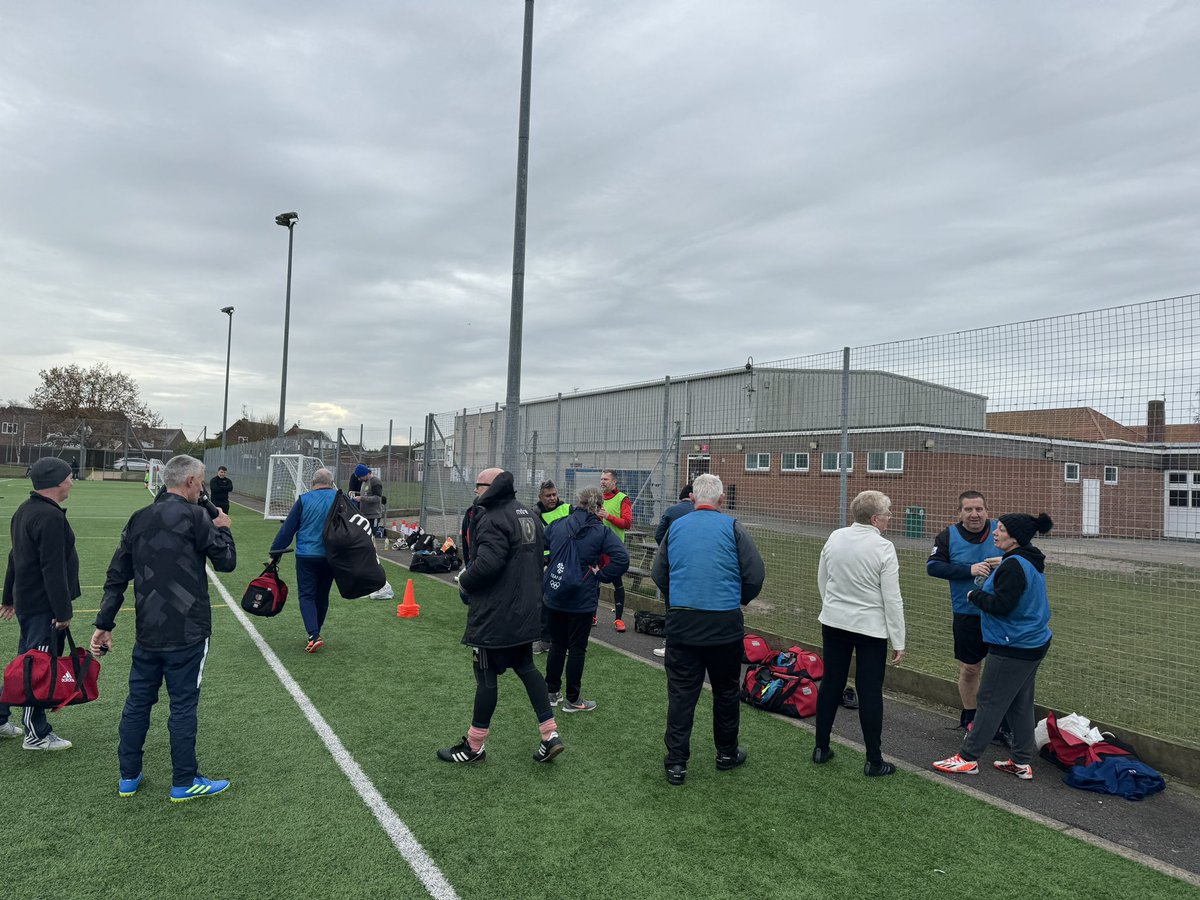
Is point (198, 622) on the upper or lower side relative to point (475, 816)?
upper

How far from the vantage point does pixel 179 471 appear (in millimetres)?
3887

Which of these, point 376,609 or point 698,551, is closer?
point 698,551

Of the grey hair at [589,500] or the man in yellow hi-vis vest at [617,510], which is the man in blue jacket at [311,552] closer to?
the grey hair at [589,500]

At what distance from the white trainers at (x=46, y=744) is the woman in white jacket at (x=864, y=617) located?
188 inches

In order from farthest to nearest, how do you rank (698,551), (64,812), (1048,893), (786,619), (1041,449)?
1. (786,619)
2. (1041,449)
3. (698,551)
4. (64,812)
5. (1048,893)

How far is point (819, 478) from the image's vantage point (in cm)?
737

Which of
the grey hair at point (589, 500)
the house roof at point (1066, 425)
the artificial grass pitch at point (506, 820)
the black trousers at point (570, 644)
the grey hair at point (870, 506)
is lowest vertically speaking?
the artificial grass pitch at point (506, 820)

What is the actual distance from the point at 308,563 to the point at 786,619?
18.4ft

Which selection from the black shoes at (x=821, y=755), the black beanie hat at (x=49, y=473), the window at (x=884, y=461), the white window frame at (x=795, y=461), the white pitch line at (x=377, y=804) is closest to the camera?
the white pitch line at (x=377, y=804)

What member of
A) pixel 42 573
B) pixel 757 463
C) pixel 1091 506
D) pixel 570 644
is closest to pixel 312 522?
pixel 42 573

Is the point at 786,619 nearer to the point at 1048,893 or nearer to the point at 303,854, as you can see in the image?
the point at 1048,893

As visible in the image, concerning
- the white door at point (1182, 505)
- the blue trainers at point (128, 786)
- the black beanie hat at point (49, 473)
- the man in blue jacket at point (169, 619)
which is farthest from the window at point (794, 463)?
the black beanie hat at point (49, 473)

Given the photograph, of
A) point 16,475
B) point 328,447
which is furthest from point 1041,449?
point 16,475

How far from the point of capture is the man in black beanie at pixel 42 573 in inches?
→ 161
